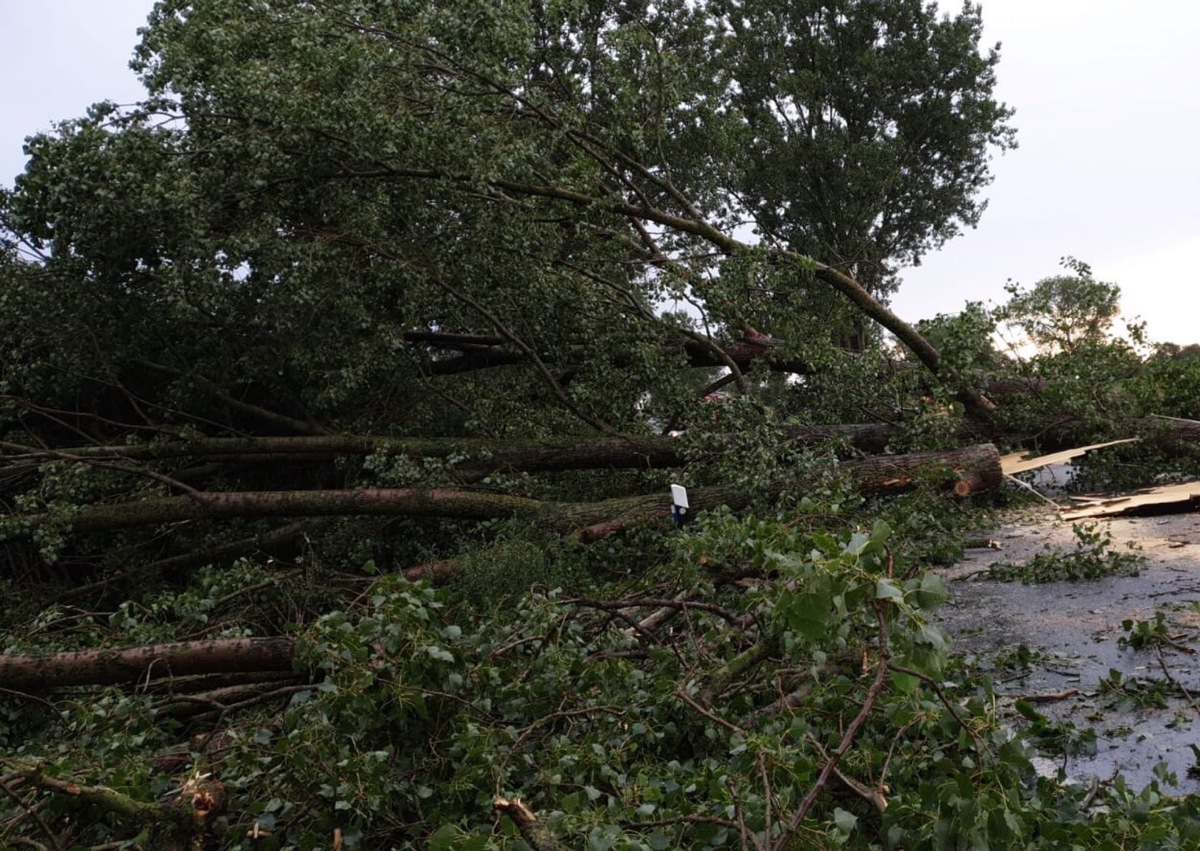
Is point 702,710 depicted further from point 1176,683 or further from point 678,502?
point 678,502

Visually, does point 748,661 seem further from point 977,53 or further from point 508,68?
point 977,53

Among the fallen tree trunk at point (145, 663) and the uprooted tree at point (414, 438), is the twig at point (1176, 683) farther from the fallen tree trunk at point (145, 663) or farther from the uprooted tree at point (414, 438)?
the fallen tree trunk at point (145, 663)

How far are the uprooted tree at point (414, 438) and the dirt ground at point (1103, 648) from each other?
37 centimetres

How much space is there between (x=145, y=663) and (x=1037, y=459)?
6.44 m

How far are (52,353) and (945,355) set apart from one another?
267 inches

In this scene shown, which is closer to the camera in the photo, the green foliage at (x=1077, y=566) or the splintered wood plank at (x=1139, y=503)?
the green foliage at (x=1077, y=566)

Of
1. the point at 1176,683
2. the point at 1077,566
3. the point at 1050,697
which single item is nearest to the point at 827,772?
the point at 1050,697

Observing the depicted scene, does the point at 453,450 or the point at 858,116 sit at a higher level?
the point at 858,116

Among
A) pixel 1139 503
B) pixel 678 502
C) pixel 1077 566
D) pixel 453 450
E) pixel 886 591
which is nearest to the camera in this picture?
pixel 886 591

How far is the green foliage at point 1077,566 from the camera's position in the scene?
5.17 m

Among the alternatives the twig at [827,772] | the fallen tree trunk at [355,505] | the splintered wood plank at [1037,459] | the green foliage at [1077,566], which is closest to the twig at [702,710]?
the twig at [827,772]

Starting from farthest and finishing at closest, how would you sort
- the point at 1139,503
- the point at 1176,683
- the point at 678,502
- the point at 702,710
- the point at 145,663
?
the point at 1139,503 → the point at 678,502 → the point at 145,663 → the point at 1176,683 → the point at 702,710

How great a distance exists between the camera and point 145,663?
3512 millimetres

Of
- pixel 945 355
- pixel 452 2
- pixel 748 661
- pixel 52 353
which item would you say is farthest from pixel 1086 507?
pixel 52 353
